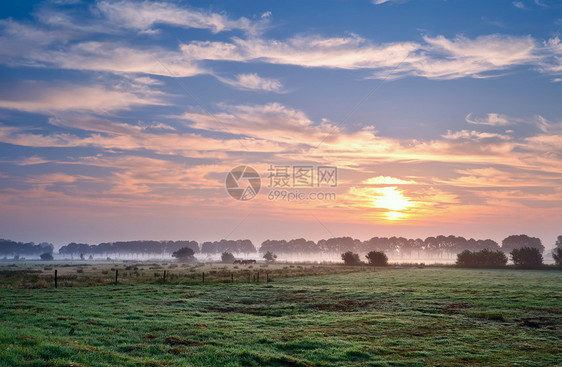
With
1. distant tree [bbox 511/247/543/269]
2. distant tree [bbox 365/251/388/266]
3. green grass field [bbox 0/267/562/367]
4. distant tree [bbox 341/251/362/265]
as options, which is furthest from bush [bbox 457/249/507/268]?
green grass field [bbox 0/267/562/367]

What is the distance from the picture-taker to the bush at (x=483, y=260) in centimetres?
13688

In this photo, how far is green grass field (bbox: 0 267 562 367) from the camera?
1652 centimetres

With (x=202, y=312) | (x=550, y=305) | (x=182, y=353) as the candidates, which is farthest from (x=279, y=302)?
(x=550, y=305)

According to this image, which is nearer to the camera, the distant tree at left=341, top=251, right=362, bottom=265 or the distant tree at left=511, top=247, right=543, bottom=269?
the distant tree at left=511, top=247, right=543, bottom=269

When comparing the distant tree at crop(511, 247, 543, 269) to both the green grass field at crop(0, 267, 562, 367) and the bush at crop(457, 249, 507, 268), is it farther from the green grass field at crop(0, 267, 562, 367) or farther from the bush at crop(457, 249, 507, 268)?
the green grass field at crop(0, 267, 562, 367)

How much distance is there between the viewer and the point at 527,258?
428ft

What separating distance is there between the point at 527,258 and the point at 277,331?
137 meters

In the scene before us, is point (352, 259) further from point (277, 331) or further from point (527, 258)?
point (277, 331)

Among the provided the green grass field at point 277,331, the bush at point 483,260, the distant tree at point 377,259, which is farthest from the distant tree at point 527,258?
the green grass field at point 277,331

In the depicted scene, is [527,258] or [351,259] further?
[351,259]

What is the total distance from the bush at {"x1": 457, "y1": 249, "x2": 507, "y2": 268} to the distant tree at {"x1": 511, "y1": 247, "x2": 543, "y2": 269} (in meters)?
4.32

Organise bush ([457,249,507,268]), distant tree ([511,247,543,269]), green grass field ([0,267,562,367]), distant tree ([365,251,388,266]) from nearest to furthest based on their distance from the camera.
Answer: green grass field ([0,267,562,367]) < distant tree ([511,247,543,269]) < bush ([457,249,507,268]) < distant tree ([365,251,388,266])

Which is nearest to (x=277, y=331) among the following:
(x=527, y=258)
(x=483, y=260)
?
(x=527, y=258)

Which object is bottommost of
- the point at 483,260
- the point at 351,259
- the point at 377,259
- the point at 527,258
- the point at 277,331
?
the point at 351,259
